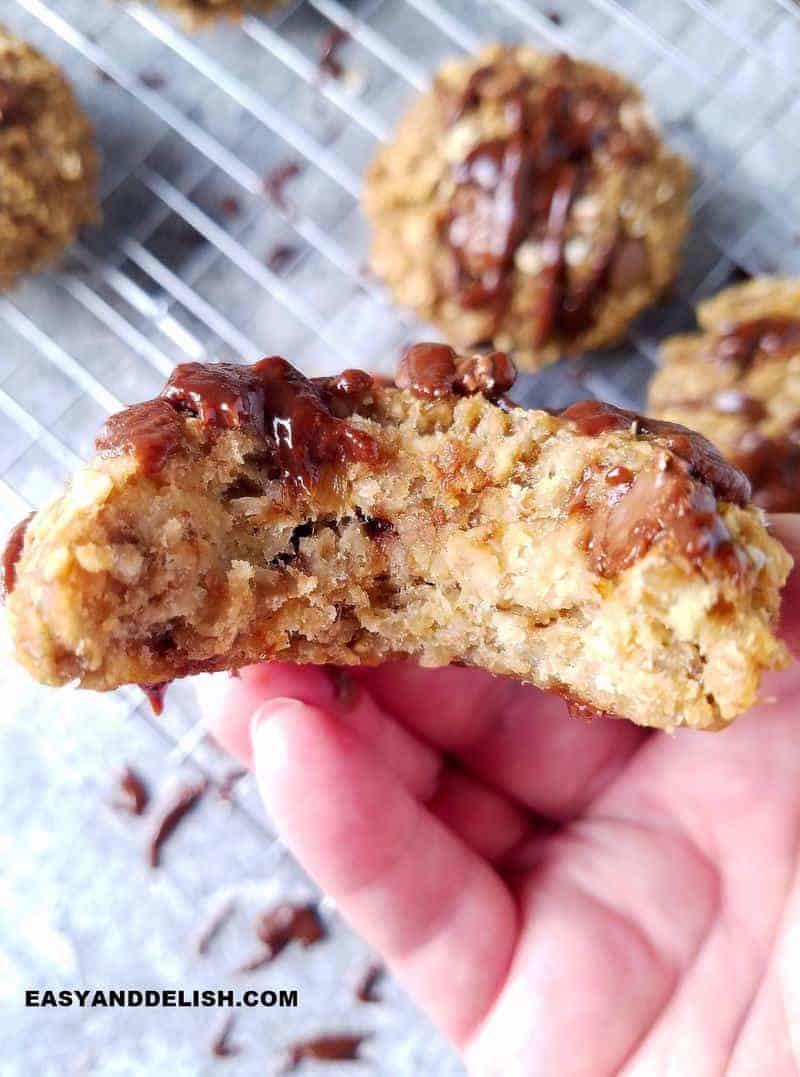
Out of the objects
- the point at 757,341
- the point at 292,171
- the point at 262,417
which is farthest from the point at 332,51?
the point at 262,417

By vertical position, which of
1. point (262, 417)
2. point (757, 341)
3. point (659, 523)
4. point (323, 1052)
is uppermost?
point (757, 341)

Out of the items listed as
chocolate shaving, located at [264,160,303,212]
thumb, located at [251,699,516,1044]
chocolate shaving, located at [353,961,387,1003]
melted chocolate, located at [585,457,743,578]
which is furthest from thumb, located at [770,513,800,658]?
chocolate shaving, located at [264,160,303,212]

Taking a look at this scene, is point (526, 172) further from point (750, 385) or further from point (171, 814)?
point (171, 814)

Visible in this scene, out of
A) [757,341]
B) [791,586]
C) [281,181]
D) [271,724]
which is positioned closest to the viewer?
[791,586]

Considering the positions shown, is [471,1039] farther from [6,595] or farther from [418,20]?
[418,20]

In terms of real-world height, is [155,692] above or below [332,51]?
below

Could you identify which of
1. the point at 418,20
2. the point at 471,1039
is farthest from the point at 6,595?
the point at 418,20

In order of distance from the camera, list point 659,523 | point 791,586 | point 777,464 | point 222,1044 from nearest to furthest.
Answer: point 659,523
point 791,586
point 777,464
point 222,1044
